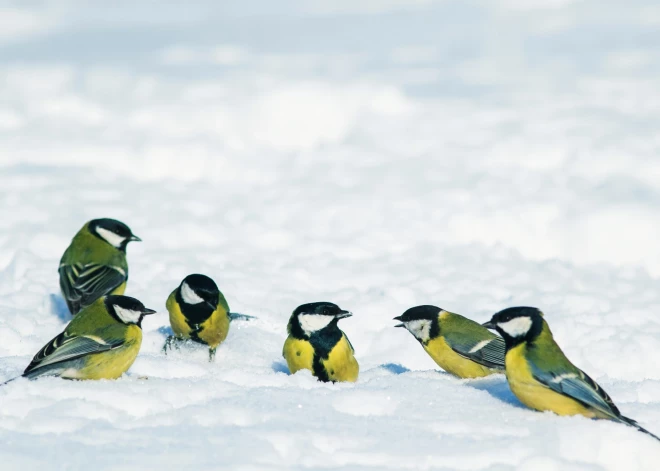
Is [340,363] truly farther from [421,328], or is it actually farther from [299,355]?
[421,328]

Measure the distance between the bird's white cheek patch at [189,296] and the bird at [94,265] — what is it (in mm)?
1117

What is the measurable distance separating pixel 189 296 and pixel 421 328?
1.54 m

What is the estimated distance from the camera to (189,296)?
18.4ft

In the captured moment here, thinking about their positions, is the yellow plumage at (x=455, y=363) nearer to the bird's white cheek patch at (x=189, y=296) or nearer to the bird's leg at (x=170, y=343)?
the bird's white cheek patch at (x=189, y=296)

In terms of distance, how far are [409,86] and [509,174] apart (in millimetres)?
4061

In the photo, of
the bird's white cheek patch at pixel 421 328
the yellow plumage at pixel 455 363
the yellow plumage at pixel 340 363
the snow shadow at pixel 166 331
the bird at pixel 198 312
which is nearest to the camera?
the yellow plumage at pixel 340 363

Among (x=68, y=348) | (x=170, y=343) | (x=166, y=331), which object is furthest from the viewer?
(x=166, y=331)

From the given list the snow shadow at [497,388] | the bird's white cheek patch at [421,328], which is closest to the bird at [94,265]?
the bird's white cheek patch at [421,328]

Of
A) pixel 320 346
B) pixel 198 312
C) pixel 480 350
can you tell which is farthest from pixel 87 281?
→ pixel 480 350

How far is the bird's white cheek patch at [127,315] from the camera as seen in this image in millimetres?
4844

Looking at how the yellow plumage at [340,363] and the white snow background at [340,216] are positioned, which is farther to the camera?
the yellow plumage at [340,363]

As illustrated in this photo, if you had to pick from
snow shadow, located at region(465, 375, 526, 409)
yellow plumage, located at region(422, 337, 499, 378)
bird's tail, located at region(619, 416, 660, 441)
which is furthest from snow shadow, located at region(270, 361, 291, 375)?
bird's tail, located at region(619, 416, 660, 441)

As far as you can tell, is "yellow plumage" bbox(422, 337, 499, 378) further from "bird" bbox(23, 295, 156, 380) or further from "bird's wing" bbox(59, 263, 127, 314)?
"bird's wing" bbox(59, 263, 127, 314)

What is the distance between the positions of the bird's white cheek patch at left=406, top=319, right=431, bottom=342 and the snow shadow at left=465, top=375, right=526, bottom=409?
1.35 ft
